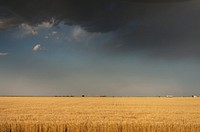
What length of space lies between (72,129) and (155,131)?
3743 millimetres

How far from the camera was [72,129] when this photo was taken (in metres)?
17.8

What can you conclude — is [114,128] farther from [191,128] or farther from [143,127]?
[191,128]

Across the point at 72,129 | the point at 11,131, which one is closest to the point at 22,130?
the point at 11,131

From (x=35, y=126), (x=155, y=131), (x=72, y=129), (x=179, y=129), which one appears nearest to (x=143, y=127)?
(x=155, y=131)

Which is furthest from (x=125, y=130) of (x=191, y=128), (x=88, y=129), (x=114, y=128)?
(x=191, y=128)

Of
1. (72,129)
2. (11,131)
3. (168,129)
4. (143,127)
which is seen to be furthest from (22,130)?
(168,129)

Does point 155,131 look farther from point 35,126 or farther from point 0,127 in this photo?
point 0,127

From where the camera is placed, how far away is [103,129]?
1761 cm

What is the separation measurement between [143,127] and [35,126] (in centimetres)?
487

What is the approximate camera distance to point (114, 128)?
57.5 feet

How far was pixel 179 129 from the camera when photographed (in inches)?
706

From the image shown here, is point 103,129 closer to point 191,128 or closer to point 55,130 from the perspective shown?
point 55,130

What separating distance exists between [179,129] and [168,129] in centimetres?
54

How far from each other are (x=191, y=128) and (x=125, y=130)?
3.03m
